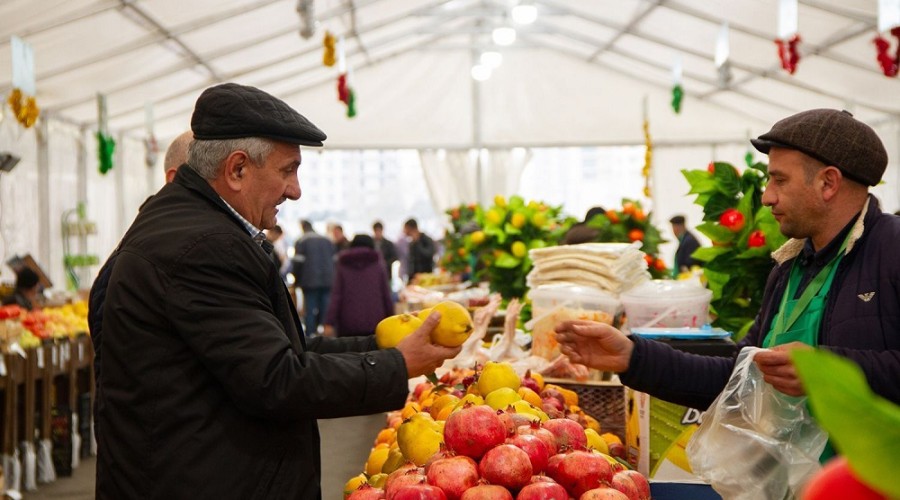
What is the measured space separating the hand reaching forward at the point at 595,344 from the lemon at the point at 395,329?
1.17 ft

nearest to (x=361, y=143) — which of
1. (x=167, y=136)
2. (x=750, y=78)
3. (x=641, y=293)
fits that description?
(x=167, y=136)

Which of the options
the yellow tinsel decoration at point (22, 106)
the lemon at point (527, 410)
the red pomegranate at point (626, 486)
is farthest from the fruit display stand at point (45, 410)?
the red pomegranate at point (626, 486)

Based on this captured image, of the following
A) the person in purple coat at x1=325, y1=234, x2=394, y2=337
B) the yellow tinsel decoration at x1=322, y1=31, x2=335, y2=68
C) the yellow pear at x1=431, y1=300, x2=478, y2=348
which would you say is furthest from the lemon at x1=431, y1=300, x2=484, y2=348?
the yellow tinsel decoration at x1=322, y1=31, x2=335, y2=68

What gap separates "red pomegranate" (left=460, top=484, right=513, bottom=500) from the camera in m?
1.66

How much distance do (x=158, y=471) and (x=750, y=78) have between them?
44.9 ft

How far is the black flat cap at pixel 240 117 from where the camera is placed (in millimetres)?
1740

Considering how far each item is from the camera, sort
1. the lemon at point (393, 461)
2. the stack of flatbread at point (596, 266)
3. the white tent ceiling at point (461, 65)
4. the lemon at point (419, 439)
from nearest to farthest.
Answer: the lemon at point (419, 439)
the lemon at point (393, 461)
the stack of flatbread at point (596, 266)
the white tent ceiling at point (461, 65)

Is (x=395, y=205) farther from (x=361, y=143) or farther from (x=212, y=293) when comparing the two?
(x=212, y=293)

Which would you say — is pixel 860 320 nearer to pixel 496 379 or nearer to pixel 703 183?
pixel 496 379

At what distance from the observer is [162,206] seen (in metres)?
1.78

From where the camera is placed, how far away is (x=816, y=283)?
2031mm

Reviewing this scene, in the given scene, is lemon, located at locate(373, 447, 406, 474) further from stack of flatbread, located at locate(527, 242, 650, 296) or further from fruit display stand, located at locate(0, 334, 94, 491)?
fruit display stand, located at locate(0, 334, 94, 491)

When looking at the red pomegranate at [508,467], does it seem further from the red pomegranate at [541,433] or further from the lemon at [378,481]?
the lemon at [378,481]

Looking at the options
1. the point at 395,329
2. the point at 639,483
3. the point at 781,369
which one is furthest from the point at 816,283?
the point at 395,329
